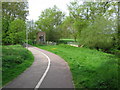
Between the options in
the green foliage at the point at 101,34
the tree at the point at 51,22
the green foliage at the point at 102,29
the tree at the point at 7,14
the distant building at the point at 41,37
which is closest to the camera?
the tree at the point at 7,14

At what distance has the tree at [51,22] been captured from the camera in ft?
127

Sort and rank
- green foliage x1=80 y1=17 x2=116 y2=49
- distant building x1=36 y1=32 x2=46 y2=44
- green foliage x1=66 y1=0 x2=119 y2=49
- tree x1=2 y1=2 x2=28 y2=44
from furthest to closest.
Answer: distant building x1=36 y1=32 x2=46 y2=44, green foliage x1=80 y1=17 x2=116 y2=49, green foliage x1=66 y1=0 x2=119 y2=49, tree x1=2 y1=2 x2=28 y2=44

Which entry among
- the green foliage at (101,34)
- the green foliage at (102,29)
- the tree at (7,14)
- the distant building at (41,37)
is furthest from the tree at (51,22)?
the tree at (7,14)

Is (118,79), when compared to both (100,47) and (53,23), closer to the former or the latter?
(100,47)

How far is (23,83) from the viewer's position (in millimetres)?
Result: 5613

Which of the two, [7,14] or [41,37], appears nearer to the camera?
[7,14]

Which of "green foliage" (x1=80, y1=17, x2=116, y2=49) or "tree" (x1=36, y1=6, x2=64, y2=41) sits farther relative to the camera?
"tree" (x1=36, y1=6, x2=64, y2=41)

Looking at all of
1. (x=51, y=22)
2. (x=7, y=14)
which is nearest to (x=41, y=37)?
(x=51, y=22)

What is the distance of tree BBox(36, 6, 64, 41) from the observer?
38.7 metres

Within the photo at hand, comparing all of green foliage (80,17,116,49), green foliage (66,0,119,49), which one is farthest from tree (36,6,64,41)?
green foliage (80,17,116,49)

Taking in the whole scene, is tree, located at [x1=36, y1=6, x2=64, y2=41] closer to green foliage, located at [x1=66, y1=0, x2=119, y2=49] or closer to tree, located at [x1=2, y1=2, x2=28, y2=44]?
green foliage, located at [x1=66, y1=0, x2=119, y2=49]

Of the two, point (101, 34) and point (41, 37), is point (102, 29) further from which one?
point (41, 37)

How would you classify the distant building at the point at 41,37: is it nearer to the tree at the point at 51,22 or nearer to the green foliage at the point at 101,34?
the tree at the point at 51,22

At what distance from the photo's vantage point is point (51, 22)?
42969mm
